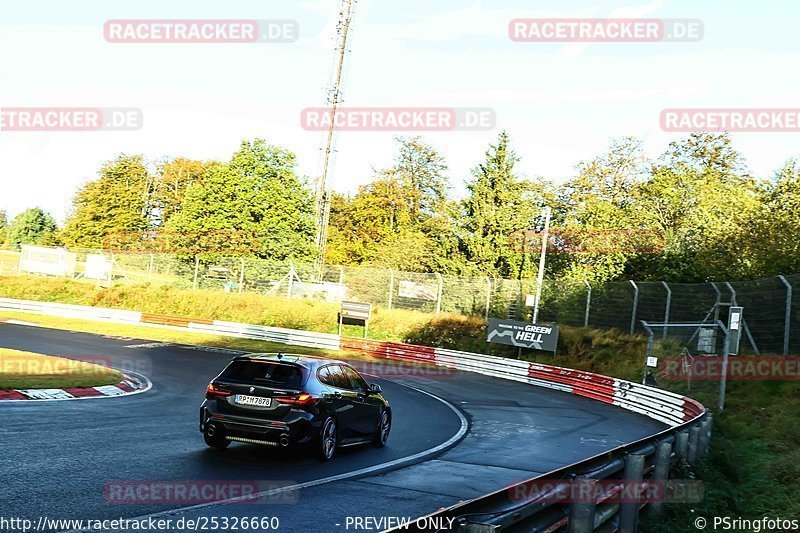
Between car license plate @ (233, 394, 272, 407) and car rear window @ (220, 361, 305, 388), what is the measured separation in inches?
10.0

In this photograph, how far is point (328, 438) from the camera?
38.1 feet

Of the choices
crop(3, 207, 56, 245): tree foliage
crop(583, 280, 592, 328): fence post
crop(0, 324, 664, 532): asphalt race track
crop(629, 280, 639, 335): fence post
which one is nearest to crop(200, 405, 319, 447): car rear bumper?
crop(0, 324, 664, 532): asphalt race track

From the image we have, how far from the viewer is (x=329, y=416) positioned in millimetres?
11703

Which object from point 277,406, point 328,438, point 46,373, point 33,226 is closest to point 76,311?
point 46,373

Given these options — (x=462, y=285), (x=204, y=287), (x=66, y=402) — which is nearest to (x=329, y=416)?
(x=66, y=402)

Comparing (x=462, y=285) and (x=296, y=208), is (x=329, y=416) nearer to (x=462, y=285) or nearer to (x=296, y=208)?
(x=462, y=285)

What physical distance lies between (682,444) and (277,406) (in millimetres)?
5602

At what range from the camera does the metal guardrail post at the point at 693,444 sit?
11141mm

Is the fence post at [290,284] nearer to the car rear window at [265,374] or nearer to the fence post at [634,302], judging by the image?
the fence post at [634,302]

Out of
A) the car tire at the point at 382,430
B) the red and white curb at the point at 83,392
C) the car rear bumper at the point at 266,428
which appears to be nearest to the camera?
the car rear bumper at the point at 266,428

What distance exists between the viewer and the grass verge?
1662cm

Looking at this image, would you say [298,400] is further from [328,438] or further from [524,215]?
[524,215]

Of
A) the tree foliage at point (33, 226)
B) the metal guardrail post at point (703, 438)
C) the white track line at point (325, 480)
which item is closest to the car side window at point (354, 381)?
the white track line at point (325, 480)

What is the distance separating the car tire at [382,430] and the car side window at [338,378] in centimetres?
117
